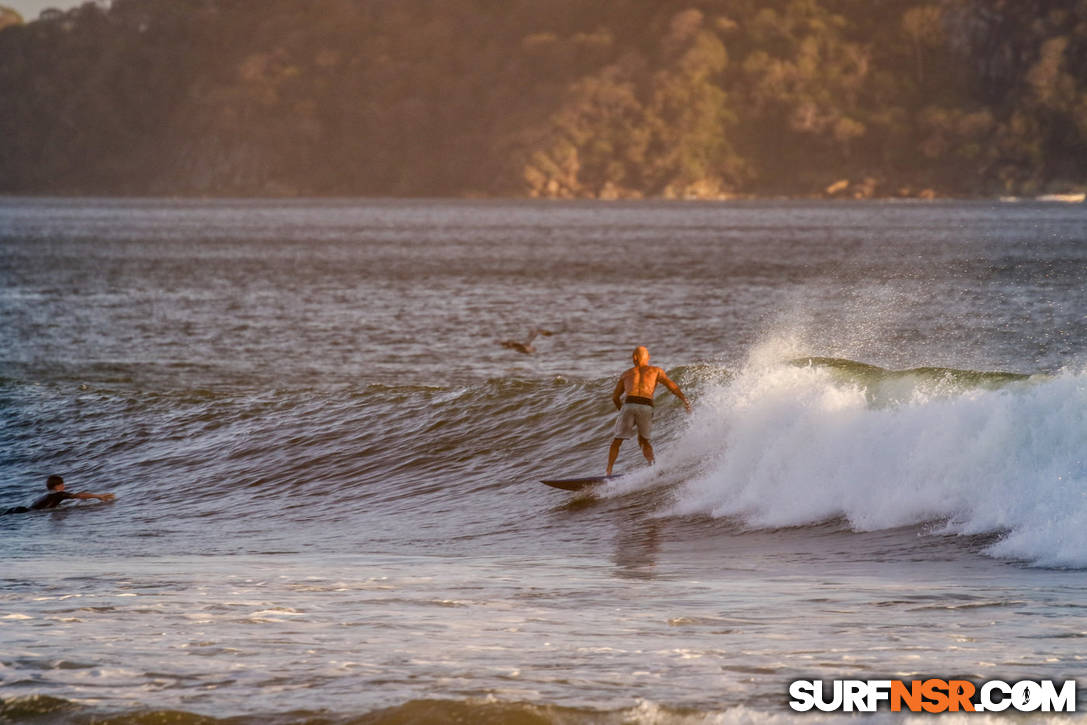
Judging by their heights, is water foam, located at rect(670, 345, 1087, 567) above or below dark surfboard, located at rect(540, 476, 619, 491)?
above

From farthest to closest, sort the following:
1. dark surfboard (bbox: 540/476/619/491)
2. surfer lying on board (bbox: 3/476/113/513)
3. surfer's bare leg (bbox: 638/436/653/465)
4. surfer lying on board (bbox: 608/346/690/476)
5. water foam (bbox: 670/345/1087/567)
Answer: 1. surfer lying on board (bbox: 3/476/113/513)
2. dark surfboard (bbox: 540/476/619/491)
3. surfer's bare leg (bbox: 638/436/653/465)
4. surfer lying on board (bbox: 608/346/690/476)
5. water foam (bbox: 670/345/1087/567)

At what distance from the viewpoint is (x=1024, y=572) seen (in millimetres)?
13156

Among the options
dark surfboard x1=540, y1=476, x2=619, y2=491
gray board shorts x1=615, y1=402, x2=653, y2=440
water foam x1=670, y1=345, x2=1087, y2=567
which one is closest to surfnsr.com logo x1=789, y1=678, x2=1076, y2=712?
water foam x1=670, y1=345, x2=1087, y2=567

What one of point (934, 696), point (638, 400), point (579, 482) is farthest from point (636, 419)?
point (934, 696)

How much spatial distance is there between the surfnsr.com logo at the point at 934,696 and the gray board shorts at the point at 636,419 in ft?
29.9

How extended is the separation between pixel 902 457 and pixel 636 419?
142 inches

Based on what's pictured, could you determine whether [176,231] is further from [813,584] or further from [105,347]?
[813,584]

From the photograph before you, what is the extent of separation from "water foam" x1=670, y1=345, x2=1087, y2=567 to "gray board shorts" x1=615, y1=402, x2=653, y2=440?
2.96 ft

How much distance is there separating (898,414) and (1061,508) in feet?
10.5

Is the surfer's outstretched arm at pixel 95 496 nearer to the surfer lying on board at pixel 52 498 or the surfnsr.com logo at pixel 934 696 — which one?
the surfer lying on board at pixel 52 498

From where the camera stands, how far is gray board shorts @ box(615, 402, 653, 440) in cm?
1869

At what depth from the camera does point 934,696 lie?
932 cm

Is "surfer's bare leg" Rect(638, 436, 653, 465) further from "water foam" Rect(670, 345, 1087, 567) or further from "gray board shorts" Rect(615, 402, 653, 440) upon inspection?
"water foam" Rect(670, 345, 1087, 567)

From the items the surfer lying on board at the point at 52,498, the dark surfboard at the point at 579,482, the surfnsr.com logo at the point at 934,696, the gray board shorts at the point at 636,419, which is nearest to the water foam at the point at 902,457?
the gray board shorts at the point at 636,419
